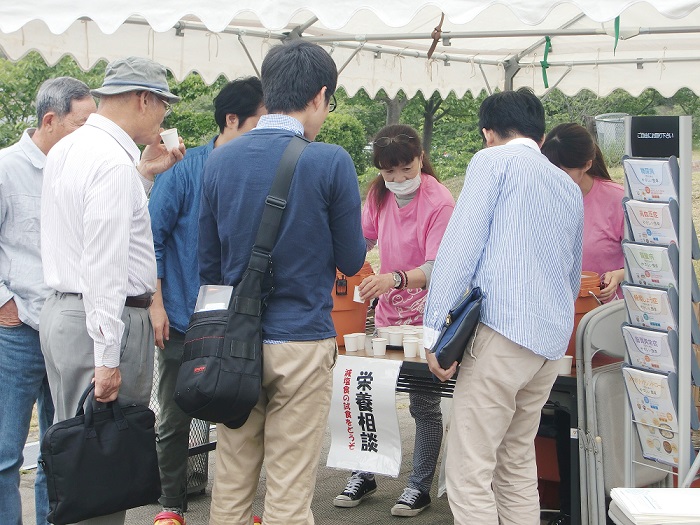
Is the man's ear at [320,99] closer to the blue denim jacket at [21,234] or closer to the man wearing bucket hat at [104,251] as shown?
the man wearing bucket hat at [104,251]

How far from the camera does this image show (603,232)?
3.90m

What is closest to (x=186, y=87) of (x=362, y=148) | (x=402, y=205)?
(x=362, y=148)

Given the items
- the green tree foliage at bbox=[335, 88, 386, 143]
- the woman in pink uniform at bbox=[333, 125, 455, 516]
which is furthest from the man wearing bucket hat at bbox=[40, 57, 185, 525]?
the green tree foliage at bbox=[335, 88, 386, 143]

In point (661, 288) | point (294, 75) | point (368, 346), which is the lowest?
point (368, 346)

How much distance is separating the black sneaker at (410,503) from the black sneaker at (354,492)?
20cm

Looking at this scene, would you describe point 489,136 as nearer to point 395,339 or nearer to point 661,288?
point 661,288

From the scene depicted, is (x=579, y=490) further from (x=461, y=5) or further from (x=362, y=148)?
(x=362, y=148)

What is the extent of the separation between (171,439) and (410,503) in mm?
1109

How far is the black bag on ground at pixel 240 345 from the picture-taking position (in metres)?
2.37

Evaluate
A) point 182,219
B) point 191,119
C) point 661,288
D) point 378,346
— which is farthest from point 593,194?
point 191,119

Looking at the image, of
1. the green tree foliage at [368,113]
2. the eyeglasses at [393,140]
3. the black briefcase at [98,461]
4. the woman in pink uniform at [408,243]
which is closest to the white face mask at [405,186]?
the woman in pink uniform at [408,243]

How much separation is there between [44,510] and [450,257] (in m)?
1.91

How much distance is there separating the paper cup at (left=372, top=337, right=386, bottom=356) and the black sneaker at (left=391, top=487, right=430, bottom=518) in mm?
848

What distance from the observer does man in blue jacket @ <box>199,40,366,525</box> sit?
95.6 inches
